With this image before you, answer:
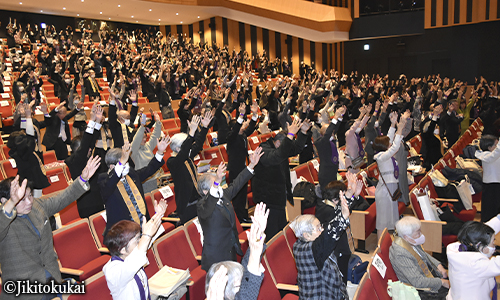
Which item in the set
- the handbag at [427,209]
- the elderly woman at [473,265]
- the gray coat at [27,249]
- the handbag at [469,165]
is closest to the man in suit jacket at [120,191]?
the gray coat at [27,249]

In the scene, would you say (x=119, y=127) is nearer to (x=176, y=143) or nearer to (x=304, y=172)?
(x=176, y=143)

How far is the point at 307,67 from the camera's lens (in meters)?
20.7

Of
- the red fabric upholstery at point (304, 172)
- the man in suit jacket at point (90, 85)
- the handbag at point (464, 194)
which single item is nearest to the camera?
the handbag at point (464, 194)

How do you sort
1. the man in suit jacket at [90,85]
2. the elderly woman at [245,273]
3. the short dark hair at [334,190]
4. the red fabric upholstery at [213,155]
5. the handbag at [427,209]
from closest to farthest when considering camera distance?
the elderly woman at [245,273], the short dark hair at [334,190], the handbag at [427,209], the red fabric upholstery at [213,155], the man in suit jacket at [90,85]

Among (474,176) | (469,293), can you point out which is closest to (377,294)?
(469,293)

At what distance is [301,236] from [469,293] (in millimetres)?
1244

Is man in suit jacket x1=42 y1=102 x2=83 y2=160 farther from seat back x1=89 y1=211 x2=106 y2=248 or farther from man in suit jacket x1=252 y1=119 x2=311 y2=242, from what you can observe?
man in suit jacket x1=252 y1=119 x2=311 y2=242

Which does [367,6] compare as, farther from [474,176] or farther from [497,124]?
[474,176]

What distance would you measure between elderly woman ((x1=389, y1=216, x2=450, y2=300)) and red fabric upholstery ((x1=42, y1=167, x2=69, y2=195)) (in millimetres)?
4553

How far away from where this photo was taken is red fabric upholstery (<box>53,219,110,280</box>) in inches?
129

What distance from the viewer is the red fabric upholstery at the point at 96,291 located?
2.43 m

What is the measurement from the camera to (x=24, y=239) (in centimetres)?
261

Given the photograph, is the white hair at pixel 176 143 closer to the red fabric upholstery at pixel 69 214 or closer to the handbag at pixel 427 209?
the red fabric upholstery at pixel 69 214

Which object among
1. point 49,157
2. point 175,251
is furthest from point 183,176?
point 49,157
